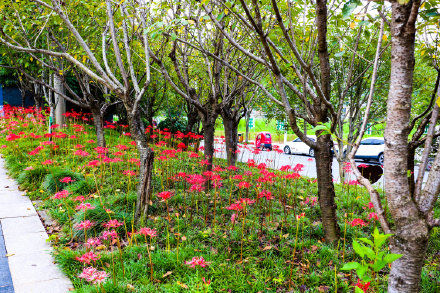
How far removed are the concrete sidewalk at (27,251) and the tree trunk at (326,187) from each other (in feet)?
9.61

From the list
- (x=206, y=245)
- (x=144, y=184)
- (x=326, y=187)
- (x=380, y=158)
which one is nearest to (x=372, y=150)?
(x=380, y=158)

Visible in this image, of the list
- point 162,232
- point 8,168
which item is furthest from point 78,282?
point 8,168

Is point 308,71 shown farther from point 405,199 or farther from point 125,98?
point 125,98

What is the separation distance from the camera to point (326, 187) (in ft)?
10.9

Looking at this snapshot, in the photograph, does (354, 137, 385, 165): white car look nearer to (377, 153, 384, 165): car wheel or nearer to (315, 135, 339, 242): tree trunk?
(377, 153, 384, 165): car wheel

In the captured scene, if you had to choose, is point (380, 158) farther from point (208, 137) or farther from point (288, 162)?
point (208, 137)

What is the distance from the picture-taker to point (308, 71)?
2.33m

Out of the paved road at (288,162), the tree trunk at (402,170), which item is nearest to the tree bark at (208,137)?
the paved road at (288,162)

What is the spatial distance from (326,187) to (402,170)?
1.93 metres

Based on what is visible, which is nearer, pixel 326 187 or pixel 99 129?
pixel 326 187

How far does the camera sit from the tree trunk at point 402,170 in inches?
56.3

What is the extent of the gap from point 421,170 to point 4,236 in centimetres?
452

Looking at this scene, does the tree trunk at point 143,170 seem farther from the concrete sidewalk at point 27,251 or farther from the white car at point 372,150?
the white car at point 372,150

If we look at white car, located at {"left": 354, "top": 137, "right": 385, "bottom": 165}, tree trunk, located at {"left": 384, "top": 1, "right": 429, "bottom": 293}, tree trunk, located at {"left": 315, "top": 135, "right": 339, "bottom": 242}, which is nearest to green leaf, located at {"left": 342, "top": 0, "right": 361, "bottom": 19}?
tree trunk, located at {"left": 384, "top": 1, "right": 429, "bottom": 293}
